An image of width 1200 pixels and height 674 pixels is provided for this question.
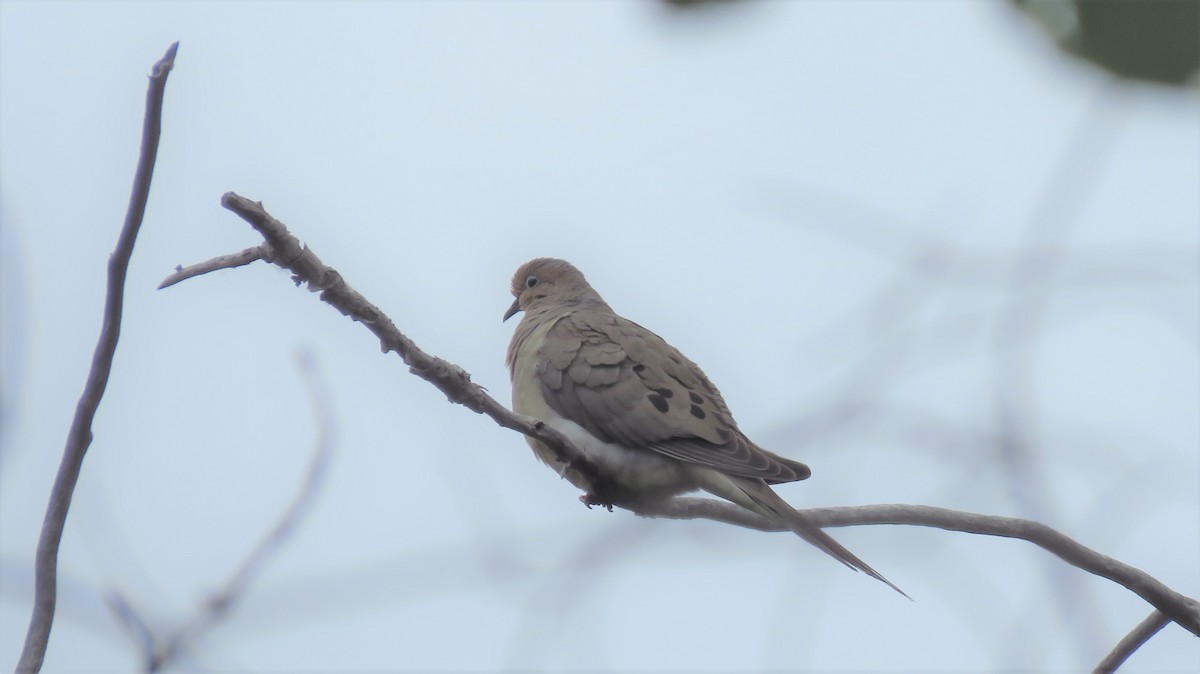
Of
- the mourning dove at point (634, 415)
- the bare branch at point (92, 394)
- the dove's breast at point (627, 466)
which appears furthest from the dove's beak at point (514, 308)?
the bare branch at point (92, 394)

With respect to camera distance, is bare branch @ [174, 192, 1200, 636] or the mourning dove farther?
the mourning dove

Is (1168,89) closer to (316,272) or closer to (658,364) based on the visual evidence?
(316,272)

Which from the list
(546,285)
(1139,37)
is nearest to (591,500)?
(546,285)

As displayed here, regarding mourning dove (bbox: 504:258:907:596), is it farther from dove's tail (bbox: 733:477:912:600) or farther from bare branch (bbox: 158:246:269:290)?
bare branch (bbox: 158:246:269:290)

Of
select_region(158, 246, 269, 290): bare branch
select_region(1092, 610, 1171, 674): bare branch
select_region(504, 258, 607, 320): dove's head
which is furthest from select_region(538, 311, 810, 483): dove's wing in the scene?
select_region(158, 246, 269, 290): bare branch

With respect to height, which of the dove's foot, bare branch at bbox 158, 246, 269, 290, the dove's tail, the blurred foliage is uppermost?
the blurred foliage

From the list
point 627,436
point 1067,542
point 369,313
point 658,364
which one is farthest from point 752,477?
point 369,313
